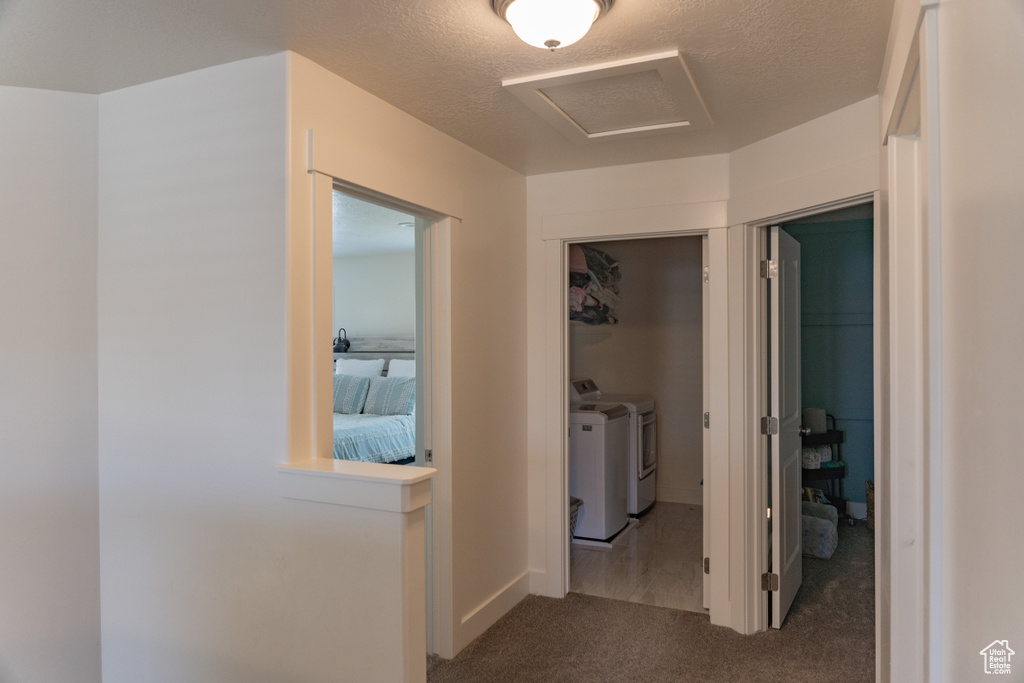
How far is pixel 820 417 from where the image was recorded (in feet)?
15.0

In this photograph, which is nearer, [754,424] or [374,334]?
[754,424]

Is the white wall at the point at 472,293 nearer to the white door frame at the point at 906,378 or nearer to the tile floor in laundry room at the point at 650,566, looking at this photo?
the tile floor in laundry room at the point at 650,566

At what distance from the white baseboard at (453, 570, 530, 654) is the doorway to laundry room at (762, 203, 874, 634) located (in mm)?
1225

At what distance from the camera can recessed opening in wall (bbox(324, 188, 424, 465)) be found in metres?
4.76

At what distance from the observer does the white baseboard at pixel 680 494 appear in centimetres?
530

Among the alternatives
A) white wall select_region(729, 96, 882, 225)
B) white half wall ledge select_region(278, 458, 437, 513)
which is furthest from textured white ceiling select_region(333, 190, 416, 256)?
white half wall ledge select_region(278, 458, 437, 513)

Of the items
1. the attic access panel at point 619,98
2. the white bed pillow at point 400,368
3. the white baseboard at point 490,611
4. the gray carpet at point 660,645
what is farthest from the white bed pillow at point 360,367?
the attic access panel at point 619,98

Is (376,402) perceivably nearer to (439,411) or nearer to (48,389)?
(439,411)

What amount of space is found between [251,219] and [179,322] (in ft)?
1.56

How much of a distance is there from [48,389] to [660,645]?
2675 millimetres

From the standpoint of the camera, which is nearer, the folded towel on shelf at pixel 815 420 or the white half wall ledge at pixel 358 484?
the white half wall ledge at pixel 358 484

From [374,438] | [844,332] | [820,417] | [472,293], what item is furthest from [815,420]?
[374,438]

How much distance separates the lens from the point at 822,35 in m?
1.88

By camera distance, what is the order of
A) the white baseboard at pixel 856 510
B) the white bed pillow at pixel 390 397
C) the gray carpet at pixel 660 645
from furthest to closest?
the white bed pillow at pixel 390 397 → the white baseboard at pixel 856 510 → the gray carpet at pixel 660 645
